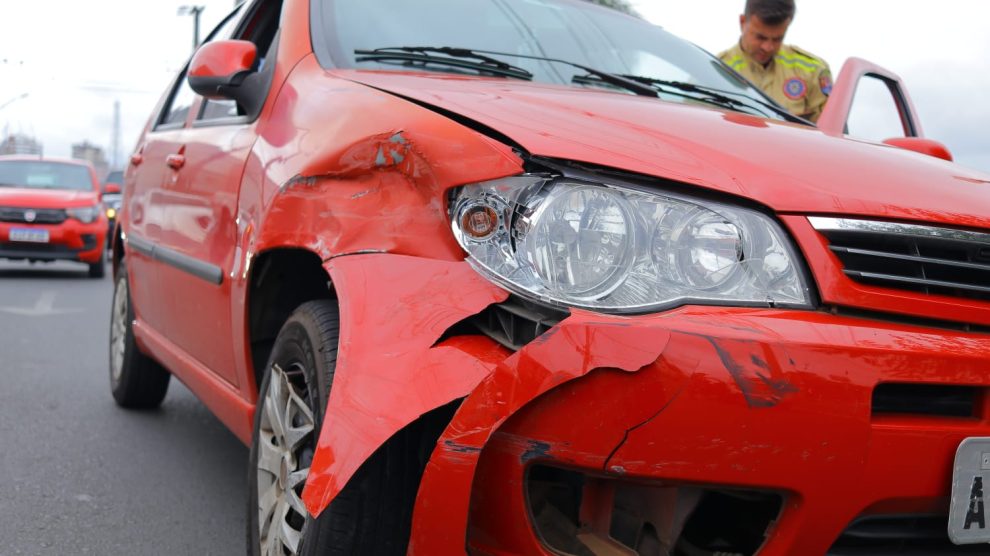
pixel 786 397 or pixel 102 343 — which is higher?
pixel 786 397

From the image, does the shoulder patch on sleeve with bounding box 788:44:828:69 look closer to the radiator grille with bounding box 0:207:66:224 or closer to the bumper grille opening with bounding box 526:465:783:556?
the bumper grille opening with bounding box 526:465:783:556

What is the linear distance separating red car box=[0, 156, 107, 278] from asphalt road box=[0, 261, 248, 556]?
7465 millimetres

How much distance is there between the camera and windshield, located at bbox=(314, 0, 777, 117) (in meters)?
2.79

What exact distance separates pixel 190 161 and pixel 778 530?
240 cm

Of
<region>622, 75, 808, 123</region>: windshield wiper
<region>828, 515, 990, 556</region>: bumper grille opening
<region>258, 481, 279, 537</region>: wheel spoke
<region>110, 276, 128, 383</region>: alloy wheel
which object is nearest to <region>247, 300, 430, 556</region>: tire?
<region>258, 481, 279, 537</region>: wheel spoke

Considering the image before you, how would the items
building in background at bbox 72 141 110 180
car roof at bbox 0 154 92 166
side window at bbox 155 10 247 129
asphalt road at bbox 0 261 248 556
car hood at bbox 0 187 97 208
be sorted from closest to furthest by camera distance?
asphalt road at bbox 0 261 248 556, side window at bbox 155 10 247 129, car hood at bbox 0 187 97 208, car roof at bbox 0 154 92 166, building in background at bbox 72 141 110 180

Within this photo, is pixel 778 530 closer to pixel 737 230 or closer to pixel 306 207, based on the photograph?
pixel 737 230

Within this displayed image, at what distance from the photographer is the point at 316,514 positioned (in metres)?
1.67

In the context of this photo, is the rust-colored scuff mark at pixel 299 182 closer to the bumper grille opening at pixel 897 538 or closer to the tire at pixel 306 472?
the tire at pixel 306 472

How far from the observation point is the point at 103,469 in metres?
3.82

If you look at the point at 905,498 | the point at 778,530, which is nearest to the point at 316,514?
the point at 778,530

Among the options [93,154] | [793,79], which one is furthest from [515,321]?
[93,154]

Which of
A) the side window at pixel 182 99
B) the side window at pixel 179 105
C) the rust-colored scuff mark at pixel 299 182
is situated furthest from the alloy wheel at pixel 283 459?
the side window at pixel 179 105

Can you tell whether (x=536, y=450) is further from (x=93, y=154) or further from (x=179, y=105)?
(x=93, y=154)
